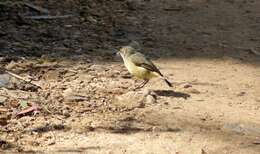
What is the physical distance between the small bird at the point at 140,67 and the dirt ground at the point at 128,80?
0.13m

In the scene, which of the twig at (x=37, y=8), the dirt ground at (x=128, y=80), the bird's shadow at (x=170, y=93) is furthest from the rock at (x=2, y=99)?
the twig at (x=37, y=8)

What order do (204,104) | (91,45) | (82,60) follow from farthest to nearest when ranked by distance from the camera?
(91,45) → (82,60) → (204,104)

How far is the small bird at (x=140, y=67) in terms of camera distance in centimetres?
599

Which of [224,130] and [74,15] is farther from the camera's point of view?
[74,15]

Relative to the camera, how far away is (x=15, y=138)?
494 cm

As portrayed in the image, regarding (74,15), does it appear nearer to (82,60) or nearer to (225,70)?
(82,60)

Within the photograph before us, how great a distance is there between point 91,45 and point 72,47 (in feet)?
0.81

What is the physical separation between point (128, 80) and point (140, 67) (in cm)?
40

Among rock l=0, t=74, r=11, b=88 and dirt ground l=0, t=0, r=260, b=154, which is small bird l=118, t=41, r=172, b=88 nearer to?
dirt ground l=0, t=0, r=260, b=154

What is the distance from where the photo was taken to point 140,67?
19.8ft

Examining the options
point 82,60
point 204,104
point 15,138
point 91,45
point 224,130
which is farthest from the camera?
point 91,45

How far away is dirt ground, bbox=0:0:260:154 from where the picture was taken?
5066 mm

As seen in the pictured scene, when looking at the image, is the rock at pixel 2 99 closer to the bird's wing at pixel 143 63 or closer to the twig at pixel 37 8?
the bird's wing at pixel 143 63

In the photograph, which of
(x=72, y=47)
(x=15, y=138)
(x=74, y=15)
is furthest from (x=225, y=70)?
(x=15, y=138)
